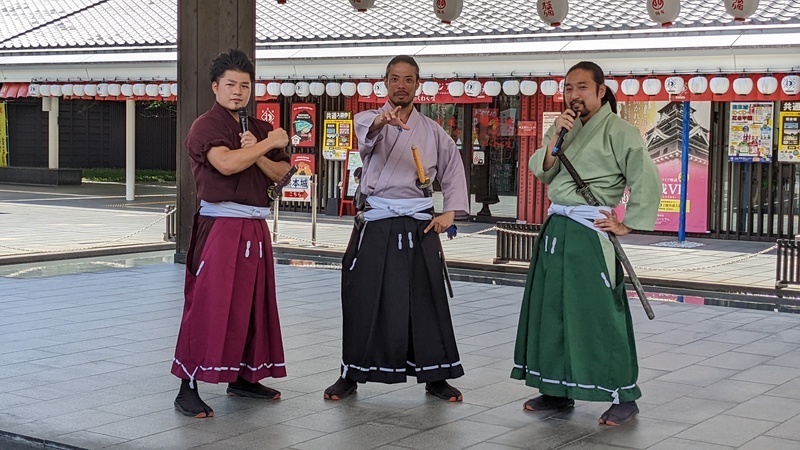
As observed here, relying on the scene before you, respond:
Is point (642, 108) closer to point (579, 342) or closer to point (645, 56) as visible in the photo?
point (645, 56)

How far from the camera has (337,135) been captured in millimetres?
17828

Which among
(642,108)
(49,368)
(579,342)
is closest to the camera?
(579,342)

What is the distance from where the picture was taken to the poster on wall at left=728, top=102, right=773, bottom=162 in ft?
47.7

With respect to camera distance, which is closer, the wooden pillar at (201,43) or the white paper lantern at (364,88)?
the wooden pillar at (201,43)

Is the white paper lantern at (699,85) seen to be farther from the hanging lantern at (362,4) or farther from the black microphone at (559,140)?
the black microphone at (559,140)

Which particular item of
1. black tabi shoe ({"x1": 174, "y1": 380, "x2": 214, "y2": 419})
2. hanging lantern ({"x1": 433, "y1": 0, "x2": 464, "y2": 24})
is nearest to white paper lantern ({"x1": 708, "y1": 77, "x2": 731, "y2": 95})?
hanging lantern ({"x1": 433, "y1": 0, "x2": 464, "y2": 24})

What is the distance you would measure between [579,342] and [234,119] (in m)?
1.95

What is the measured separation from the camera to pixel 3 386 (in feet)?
18.2

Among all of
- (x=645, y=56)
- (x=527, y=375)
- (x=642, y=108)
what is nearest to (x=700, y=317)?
(x=527, y=375)

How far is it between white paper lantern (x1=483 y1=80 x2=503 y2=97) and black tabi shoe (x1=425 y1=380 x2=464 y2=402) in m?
10.1

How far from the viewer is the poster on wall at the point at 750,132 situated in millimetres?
14531

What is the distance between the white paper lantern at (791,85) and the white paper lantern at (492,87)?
12.9ft

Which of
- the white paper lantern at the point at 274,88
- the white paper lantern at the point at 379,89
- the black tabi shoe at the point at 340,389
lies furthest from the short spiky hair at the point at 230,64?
the white paper lantern at the point at 274,88

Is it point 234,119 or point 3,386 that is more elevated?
point 234,119
